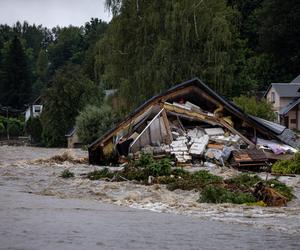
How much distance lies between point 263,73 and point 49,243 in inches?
3084

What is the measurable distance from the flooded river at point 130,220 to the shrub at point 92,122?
36.2 m

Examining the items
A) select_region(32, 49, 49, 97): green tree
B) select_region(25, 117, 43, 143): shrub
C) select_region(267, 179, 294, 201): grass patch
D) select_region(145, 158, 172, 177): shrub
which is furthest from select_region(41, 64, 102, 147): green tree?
select_region(32, 49, 49, 97): green tree

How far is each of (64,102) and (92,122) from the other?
12297 millimetres

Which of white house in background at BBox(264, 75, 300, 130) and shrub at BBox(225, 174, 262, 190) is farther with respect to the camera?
white house in background at BBox(264, 75, 300, 130)

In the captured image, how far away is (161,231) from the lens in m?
11.4

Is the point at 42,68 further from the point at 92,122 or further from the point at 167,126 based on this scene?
the point at 167,126

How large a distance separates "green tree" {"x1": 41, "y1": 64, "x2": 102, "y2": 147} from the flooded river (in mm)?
48816

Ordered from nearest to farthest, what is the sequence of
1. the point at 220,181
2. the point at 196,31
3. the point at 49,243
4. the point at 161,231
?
the point at 49,243, the point at 161,231, the point at 220,181, the point at 196,31

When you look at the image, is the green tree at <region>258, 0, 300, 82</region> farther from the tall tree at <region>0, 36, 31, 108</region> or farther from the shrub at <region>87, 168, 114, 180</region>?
the shrub at <region>87, 168, 114, 180</region>

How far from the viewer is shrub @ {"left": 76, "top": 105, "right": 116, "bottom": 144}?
187 ft

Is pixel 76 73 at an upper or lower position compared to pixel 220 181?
upper

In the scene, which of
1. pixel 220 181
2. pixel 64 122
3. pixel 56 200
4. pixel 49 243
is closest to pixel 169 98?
pixel 220 181

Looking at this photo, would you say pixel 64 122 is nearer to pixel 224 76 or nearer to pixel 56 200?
pixel 224 76

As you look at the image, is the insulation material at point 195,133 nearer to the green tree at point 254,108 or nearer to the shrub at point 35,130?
the green tree at point 254,108
